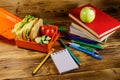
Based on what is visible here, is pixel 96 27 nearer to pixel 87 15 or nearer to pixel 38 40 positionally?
pixel 87 15

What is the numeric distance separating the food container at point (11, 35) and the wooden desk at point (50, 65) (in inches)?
0.9

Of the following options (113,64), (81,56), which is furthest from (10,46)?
(113,64)

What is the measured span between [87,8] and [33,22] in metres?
0.23

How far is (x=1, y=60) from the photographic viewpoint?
2.92 feet

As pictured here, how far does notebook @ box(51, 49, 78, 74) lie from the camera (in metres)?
0.84

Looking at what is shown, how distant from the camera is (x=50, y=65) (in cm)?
86

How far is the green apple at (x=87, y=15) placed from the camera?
905 mm

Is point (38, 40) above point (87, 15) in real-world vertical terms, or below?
below

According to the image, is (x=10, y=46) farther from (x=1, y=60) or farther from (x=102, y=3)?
(x=102, y=3)

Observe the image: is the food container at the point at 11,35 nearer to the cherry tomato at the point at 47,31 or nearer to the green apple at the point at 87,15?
the cherry tomato at the point at 47,31

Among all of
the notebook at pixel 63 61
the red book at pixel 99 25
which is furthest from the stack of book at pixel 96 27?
the notebook at pixel 63 61

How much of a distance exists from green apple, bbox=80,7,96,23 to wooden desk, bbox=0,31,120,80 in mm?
133

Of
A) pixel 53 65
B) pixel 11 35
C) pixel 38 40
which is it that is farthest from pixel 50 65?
pixel 11 35

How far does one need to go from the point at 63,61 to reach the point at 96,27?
0.20m
